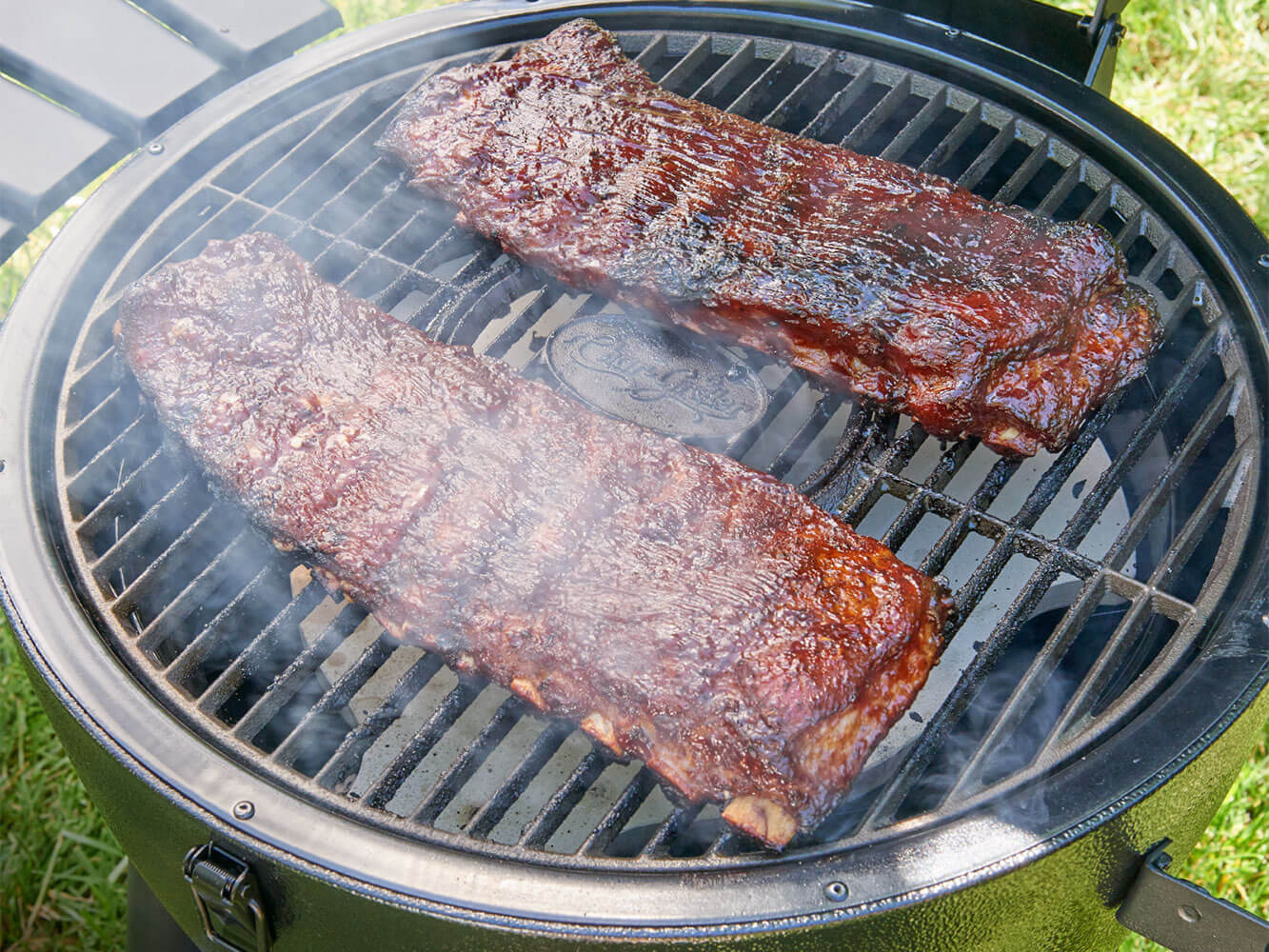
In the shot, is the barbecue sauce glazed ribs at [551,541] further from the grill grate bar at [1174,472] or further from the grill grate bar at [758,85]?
the grill grate bar at [758,85]

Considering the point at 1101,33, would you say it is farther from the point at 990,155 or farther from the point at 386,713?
the point at 386,713

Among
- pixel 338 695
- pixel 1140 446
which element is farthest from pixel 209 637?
pixel 1140 446

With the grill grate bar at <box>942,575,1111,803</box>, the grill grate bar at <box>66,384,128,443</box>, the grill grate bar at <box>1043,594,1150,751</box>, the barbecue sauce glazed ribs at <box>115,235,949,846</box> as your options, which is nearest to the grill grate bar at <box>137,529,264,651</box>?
the barbecue sauce glazed ribs at <box>115,235,949,846</box>

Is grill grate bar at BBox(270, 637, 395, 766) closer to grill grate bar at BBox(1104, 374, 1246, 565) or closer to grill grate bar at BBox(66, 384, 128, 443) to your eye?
grill grate bar at BBox(66, 384, 128, 443)

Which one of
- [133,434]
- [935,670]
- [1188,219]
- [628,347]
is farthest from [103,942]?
[1188,219]

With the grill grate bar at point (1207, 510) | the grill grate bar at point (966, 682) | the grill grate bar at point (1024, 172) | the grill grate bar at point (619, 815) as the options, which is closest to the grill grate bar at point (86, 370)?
the grill grate bar at point (619, 815)

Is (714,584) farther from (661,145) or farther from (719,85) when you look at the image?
(719,85)
